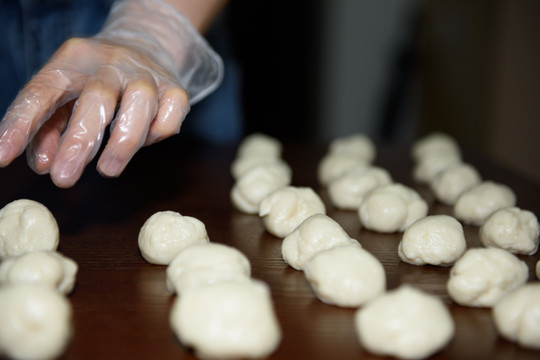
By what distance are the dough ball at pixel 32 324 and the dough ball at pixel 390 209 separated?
2.63 feet

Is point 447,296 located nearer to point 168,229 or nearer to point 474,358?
point 474,358

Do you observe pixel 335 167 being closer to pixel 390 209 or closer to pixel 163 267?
pixel 390 209

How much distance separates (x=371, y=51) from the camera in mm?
4613

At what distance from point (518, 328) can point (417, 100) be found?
12.4ft

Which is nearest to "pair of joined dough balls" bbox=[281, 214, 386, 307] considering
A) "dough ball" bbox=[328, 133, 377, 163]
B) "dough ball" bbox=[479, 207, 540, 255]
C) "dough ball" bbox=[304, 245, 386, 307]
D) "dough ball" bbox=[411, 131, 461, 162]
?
"dough ball" bbox=[304, 245, 386, 307]

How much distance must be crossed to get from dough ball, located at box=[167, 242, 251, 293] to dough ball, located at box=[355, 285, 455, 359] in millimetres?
227

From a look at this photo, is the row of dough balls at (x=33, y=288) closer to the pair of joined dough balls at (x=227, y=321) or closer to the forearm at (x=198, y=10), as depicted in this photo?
the pair of joined dough balls at (x=227, y=321)

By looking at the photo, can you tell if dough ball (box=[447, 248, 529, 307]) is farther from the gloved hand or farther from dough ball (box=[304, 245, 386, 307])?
the gloved hand

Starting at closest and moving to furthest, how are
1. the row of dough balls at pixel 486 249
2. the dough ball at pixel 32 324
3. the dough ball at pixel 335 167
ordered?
the dough ball at pixel 32 324 < the row of dough balls at pixel 486 249 < the dough ball at pixel 335 167

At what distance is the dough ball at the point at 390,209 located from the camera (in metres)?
1.44

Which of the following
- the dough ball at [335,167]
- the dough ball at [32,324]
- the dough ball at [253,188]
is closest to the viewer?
the dough ball at [32,324]

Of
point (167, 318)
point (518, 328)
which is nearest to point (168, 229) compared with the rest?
point (167, 318)

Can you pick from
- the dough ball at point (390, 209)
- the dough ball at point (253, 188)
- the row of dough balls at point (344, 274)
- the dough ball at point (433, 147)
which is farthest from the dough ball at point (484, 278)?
the dough ball at point (433, 147)

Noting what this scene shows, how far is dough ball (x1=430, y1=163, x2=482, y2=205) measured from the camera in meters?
1.69
